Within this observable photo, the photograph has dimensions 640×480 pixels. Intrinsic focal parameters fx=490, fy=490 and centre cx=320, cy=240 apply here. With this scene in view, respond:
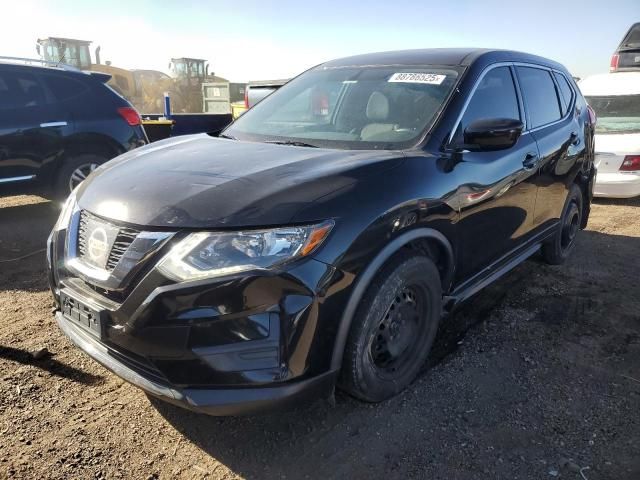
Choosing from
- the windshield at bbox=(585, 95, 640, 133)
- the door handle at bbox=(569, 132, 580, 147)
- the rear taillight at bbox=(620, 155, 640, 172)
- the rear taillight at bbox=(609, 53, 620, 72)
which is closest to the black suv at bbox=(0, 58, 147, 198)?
the door handle at bbox=(569, 132, 580, 147)

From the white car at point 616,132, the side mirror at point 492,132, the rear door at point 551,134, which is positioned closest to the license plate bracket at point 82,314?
the side mirror at point 492,132

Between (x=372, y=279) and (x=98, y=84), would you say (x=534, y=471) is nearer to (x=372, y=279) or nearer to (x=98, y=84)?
(x=372, y=279)

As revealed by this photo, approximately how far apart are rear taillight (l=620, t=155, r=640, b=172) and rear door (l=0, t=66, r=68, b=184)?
760cm

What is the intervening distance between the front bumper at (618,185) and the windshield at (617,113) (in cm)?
88

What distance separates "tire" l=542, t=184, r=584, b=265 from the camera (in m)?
4.50

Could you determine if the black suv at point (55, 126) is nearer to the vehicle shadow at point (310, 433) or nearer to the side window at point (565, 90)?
the vehicle shadow at point (310, 433)

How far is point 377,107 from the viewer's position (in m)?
3.07

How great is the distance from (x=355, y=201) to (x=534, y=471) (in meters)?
1.42

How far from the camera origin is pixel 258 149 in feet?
8.95

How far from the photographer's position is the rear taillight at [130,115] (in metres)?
6.19

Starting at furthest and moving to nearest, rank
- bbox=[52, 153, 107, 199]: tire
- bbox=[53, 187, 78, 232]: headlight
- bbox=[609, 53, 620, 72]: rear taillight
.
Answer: bbox=[609, 53, 620, 72]: rear taillight < bbox=[52, 153, 107, 199]: tire < bbox=[53, 187, 78, 232]: headlight

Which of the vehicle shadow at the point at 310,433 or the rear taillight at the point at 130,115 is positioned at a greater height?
the rear taillight at the point at 130,115

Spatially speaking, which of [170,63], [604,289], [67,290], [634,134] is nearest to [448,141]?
[67,290]

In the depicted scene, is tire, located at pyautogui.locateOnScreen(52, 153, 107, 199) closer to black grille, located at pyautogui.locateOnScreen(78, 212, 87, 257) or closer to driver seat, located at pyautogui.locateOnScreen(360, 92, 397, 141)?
black grille, located at pyautogui.locateOnScreen(78, 212, 87, 257)
